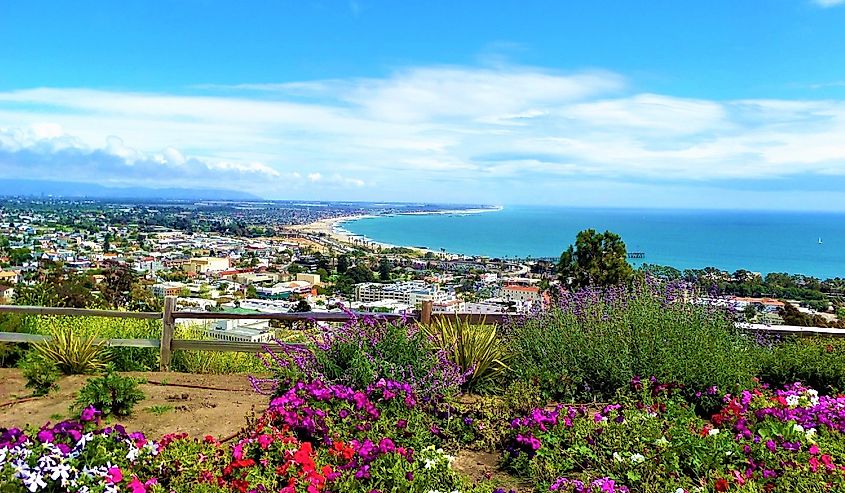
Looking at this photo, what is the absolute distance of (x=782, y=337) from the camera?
7098mm

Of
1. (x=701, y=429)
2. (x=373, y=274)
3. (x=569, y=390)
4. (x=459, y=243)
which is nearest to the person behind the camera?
(x=701, y=429)

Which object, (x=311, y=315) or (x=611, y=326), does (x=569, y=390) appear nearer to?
(x=611, y=326)

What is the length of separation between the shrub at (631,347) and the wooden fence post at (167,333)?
366 cm

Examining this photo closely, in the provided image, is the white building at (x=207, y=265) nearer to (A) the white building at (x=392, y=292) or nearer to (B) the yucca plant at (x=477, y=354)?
(A) the white building at (x=392, y=292)

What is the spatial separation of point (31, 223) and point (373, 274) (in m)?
50.8

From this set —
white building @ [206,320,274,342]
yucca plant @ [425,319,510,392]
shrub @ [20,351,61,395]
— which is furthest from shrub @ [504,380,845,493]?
shrub @ [20,351,61,395]

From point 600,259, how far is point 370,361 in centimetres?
733

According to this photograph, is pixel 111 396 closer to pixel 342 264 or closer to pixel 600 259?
pixel 600 259

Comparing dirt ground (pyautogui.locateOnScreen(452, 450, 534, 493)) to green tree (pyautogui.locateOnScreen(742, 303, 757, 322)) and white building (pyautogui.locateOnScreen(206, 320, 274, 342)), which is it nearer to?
white building (pyautogui.locateOnScreen(206, 320, 274, 342))

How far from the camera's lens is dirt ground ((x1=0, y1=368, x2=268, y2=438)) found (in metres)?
5.12

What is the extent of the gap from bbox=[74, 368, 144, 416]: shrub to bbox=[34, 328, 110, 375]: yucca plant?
Answer: 174 centimetres

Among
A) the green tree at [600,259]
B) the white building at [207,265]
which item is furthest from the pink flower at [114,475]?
the white building at [207,265]

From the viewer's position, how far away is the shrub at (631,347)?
539 cm

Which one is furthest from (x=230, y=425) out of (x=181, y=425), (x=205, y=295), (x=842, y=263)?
(x=842, y=263)
